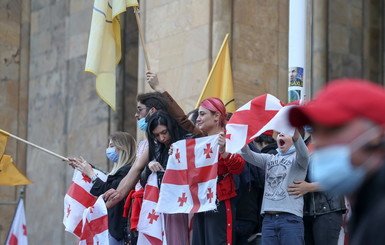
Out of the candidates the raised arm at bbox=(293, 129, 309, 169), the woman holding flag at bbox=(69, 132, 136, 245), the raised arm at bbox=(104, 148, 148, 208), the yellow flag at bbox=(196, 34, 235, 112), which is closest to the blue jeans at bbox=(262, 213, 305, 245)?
the raised arm at bbox=(293, 129, 309, 169)

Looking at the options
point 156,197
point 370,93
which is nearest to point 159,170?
point 156,197

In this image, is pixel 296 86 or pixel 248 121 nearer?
pixel 248 121

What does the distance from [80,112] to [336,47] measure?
4.24 meters

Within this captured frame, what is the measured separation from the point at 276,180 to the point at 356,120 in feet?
17.6

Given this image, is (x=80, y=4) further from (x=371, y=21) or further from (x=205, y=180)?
(x=205, y=180)

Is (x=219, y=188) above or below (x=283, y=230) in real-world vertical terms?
above

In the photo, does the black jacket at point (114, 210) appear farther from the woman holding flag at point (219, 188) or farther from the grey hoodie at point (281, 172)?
the grey hoodie at point (281, 172)

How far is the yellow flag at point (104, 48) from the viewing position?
411 inches

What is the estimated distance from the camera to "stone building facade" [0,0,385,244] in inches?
484

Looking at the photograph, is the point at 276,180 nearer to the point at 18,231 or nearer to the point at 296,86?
the point at 296,86

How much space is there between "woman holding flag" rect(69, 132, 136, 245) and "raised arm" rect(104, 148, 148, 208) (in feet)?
0.55

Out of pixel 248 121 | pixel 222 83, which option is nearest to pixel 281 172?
pixel 248 121

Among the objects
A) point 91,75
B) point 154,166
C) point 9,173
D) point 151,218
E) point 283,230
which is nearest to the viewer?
point 283,230

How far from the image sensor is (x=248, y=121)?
8.67m
